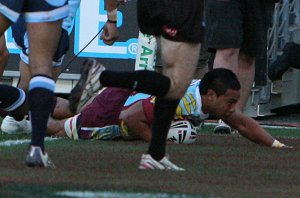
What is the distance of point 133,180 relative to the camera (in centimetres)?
568

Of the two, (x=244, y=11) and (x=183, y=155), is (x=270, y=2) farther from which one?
(x=183, y=155)

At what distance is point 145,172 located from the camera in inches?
238

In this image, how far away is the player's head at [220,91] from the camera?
7.63 metres

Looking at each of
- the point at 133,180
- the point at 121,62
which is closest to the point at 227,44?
the point at 133,180

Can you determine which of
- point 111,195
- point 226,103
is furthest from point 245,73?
point 111,195

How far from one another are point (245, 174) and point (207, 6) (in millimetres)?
2636

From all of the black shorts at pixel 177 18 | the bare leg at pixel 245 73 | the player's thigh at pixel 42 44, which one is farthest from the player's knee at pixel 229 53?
the player's thigh at pixel 42 44

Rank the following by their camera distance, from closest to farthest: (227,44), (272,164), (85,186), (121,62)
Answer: (85,186) < (272,164) < (227,44) < (121,62)

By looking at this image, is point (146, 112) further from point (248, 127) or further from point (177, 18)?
point (177, 18)

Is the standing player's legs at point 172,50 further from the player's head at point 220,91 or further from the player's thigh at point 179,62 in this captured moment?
the player's head at point 220,91

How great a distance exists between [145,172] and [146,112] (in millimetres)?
1957

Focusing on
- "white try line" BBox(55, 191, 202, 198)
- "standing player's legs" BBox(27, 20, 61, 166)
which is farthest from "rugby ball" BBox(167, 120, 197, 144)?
"white try line" BBox(55, 191, 202, 198)

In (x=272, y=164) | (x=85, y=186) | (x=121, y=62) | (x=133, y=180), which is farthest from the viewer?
(x=121, y=62)

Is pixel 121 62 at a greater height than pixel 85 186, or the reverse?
pixel 85 186
